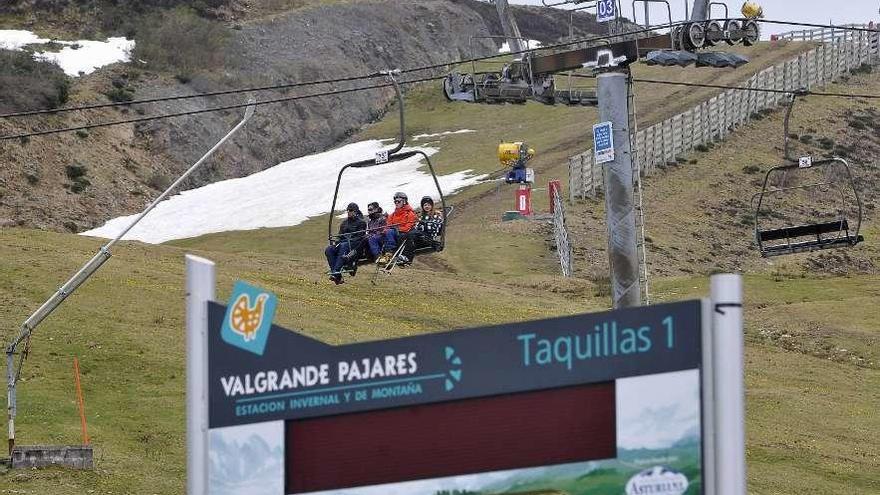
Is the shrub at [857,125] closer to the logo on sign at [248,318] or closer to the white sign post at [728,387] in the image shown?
the logo on sign at [248,318]

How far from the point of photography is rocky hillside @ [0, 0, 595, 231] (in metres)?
81.4

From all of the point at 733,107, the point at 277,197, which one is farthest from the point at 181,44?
the point at 733,107

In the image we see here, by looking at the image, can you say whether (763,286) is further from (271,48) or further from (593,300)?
(271,48)

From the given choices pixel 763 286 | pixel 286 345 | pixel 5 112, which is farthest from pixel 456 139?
pixel 286 345

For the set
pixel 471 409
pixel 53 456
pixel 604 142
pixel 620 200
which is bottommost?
pixel 53 456

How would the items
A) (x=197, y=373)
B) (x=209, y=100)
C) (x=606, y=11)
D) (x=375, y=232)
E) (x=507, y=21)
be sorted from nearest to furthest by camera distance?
(x=197, y=373) < (x=606, y=11) < (x=507, y=21) < (x=375, y=232) < (x=209, y=100)

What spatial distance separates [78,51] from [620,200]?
79.2 m

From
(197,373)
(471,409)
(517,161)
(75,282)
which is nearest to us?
(471,409)

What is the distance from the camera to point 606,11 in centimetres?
3081

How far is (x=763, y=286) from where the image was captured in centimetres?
5772

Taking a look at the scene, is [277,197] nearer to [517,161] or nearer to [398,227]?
[517,161]

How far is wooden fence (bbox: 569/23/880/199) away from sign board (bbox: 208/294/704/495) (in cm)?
5504

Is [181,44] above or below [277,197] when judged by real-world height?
above

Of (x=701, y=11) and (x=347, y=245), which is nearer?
(x=701, y=11)
